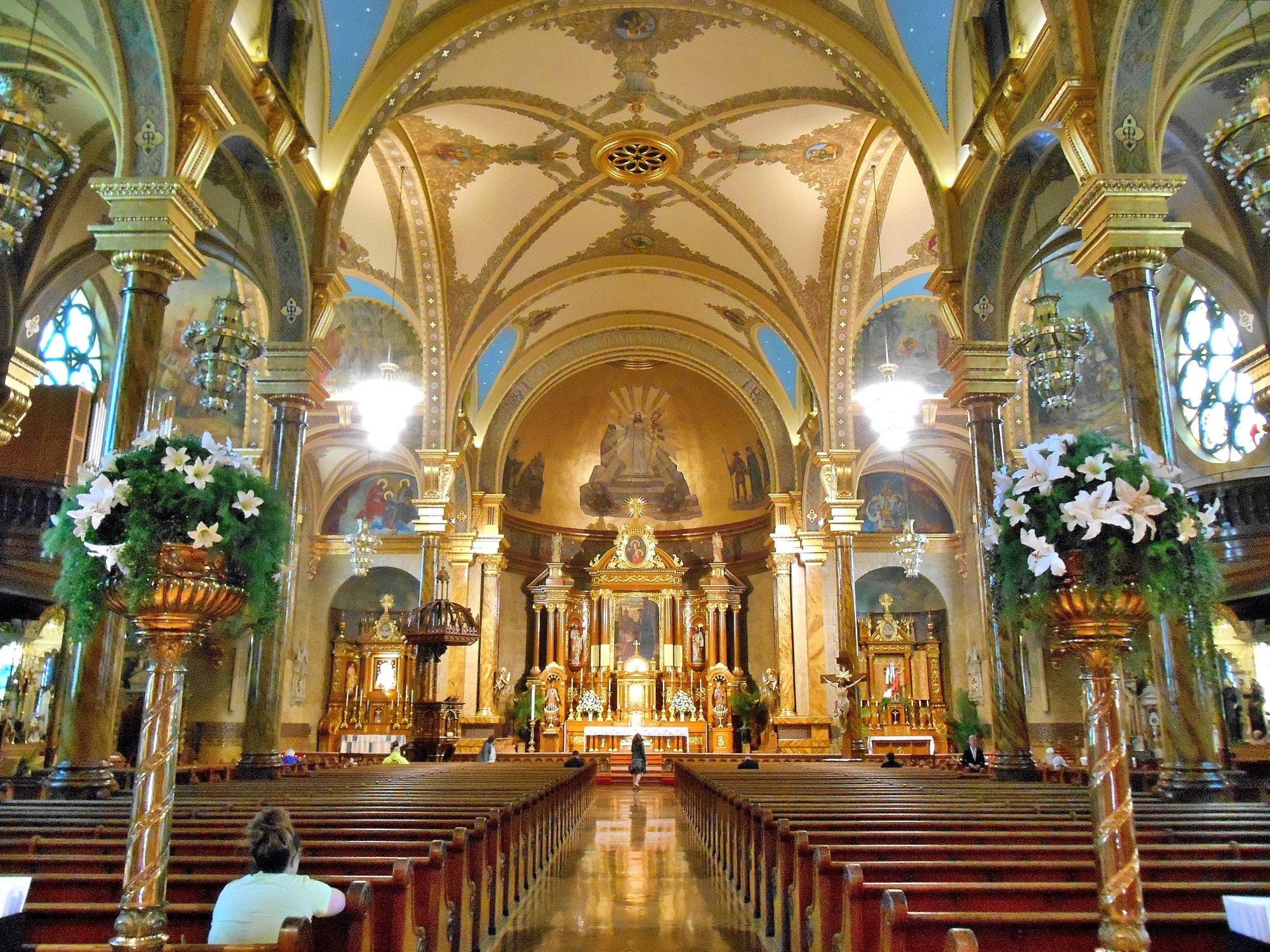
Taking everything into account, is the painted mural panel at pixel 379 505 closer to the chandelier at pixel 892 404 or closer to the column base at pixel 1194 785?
the chandelier at pixel 892 404

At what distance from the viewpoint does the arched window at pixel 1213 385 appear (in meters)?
16.0

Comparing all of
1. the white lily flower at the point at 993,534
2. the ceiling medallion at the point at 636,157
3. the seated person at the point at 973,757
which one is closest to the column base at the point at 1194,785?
the white lily flower at the point at 993,534

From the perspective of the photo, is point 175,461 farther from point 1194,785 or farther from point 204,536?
point 1194,785

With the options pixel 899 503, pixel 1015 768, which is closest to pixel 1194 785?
pixel 1015 768

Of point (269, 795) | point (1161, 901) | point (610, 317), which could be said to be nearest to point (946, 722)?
point (610, 317)

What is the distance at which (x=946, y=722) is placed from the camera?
23.2 m

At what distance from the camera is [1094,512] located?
10.8 ft

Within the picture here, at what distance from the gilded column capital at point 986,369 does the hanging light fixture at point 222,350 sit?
8.08 m

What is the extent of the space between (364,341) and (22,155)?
43.6 ft

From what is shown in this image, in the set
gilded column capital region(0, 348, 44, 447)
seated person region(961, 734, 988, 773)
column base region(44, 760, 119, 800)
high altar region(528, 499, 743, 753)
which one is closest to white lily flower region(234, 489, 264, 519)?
column base region(44, 760, 119, 800)

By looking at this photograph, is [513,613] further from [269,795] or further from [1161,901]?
[1161,901]

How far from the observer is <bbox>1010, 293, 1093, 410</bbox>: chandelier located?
1008 cm

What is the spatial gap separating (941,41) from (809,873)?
410 inches

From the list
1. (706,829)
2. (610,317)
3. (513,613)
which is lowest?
(706,829)
